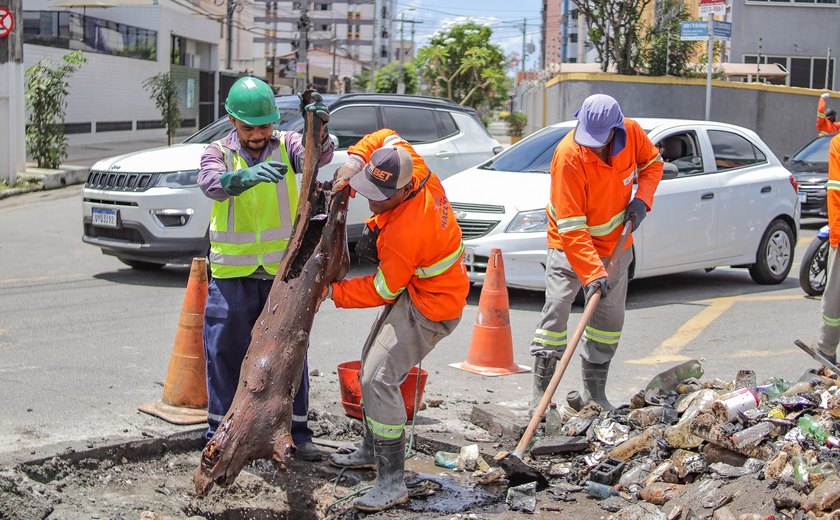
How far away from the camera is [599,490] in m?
5.18

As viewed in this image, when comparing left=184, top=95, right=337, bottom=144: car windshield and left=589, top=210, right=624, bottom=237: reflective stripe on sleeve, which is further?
left=184, top=95, right=337, bottom=144: car windshield

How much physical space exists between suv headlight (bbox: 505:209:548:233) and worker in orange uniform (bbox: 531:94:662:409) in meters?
3.01

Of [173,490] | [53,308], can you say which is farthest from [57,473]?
[53,308]

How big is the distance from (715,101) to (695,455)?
20015 mm

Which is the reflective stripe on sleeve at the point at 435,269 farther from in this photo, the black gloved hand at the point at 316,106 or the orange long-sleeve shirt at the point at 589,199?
the orange long-sleeve shirt at the point at 589,199

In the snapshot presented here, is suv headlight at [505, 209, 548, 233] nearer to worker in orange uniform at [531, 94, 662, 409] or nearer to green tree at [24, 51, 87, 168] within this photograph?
worker in orange uniform at [531, 94, 662, 409]

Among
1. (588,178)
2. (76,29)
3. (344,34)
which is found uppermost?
(344,34)

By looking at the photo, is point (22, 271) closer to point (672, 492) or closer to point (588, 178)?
point (588, 178)

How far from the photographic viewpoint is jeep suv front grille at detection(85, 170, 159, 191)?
10430 millimetres

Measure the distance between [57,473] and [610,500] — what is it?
2724 millimetres

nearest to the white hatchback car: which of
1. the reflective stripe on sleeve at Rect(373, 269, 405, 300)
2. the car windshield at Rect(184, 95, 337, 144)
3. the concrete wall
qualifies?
the car windshield at Rect(184, 95, 337, 144)

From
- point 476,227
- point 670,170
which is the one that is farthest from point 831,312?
point 476,227

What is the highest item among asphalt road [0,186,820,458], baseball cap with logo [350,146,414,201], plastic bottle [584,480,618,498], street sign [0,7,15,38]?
street sign [0,7,15,38]

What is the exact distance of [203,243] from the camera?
10.2 metres
